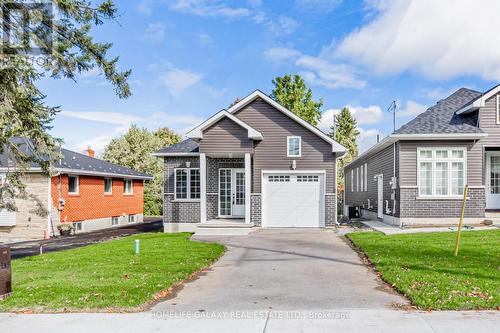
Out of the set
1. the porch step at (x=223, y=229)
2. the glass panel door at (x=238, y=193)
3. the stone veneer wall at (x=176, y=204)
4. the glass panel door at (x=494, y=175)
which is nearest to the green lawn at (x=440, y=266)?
the porch step at (x=223, y=229)

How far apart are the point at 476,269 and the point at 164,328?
262 inches

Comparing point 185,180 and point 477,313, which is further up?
point 185,180

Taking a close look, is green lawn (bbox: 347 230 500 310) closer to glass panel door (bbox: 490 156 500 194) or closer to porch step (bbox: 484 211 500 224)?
porch step (bbox: 484 211 500 224)

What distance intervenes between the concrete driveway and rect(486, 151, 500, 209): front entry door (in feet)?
32.3

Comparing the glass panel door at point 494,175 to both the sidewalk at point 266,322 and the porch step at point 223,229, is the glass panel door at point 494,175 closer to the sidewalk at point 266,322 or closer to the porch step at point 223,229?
Result: the porch step at point 223,229

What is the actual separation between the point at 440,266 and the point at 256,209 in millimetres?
10839

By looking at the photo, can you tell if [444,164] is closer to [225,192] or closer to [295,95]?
[225,192]

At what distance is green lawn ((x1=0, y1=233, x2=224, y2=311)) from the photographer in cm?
675

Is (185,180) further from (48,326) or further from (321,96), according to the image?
(321,96)

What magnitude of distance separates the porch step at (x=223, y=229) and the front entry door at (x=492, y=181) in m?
11.1

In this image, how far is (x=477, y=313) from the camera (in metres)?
5.88

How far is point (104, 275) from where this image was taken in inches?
351

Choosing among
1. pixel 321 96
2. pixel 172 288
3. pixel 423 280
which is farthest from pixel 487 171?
pixel 321 96

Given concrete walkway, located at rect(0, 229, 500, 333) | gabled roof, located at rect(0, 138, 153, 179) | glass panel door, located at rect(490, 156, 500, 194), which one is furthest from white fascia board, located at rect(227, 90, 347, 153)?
concrete walkway, located at rect(0, 229, 500, 333)
